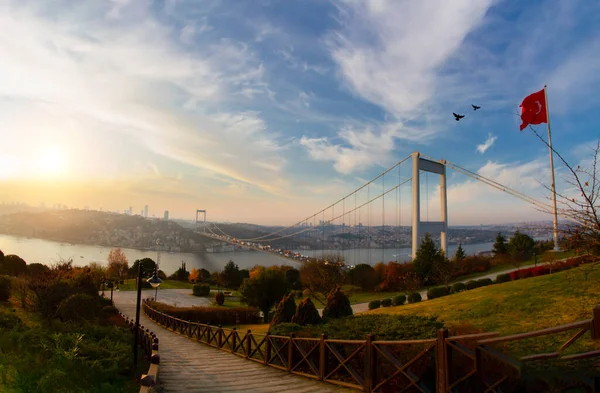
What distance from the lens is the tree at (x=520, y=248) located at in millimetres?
30442

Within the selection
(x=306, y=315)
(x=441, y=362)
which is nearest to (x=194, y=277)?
(x=306, y=315)

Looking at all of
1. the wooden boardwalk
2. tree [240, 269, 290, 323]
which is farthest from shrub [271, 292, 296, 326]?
→ tree [240, 269, 290, 323]

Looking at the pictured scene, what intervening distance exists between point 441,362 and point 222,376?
408cm

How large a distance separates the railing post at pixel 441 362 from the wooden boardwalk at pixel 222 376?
188 cm

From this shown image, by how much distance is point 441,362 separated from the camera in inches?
156

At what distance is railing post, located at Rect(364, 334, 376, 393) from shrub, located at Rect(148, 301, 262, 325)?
16.7 meters

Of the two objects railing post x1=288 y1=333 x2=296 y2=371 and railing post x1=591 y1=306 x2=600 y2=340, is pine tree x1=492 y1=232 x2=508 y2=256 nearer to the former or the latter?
railing post x1=288 y1=333 x2=296 y2=371

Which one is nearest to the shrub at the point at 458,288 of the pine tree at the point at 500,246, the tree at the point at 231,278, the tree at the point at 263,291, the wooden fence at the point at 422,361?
the tree at the point at 263,291

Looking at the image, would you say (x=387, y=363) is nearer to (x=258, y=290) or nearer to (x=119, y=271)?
(x=258, y=290)

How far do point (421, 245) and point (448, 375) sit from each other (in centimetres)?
2510

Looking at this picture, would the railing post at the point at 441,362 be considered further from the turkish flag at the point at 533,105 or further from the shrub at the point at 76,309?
the turkish flag at the point at 533,105

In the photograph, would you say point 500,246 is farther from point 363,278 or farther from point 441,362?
point 441,362

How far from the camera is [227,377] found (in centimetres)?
629

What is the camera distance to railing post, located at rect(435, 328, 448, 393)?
389 centimetres
